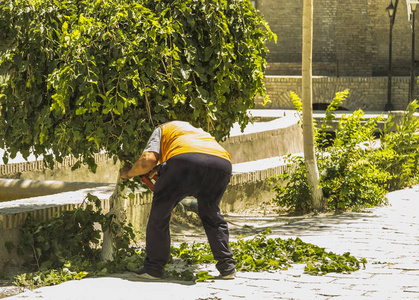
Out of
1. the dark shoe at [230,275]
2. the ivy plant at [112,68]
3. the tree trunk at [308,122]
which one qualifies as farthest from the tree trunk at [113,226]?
the tree trunk at [308,122]

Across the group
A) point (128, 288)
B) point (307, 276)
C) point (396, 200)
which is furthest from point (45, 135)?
point (396, 200)

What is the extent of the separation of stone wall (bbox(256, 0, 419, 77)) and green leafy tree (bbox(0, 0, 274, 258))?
26.2m

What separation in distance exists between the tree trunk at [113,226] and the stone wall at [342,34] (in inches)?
1026

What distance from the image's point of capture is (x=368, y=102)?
29.2 m

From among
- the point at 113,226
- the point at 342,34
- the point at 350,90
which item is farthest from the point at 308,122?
the point at 342,34

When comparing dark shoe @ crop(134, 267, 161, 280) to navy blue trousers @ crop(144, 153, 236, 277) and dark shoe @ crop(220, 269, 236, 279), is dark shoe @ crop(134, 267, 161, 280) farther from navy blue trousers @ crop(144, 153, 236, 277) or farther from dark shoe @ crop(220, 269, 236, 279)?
dark shoe @ crop(220, 269, 236, 279)

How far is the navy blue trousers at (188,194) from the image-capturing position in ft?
19.0

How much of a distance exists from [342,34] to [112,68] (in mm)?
27828

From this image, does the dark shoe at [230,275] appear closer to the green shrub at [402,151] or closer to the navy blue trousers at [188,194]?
the navy blue trousers at [188,194]

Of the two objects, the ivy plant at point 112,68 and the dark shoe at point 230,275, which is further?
the ivy plant at point 112,68

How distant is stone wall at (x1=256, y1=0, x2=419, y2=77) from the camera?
32656 mm

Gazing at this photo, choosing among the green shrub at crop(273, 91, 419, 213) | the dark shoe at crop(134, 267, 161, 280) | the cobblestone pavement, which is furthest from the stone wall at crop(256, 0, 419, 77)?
the dark shoe at crop(134, 267, 161, 280)

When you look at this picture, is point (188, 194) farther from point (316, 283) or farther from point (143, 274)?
point (316, 283)

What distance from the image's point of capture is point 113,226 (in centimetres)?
692
